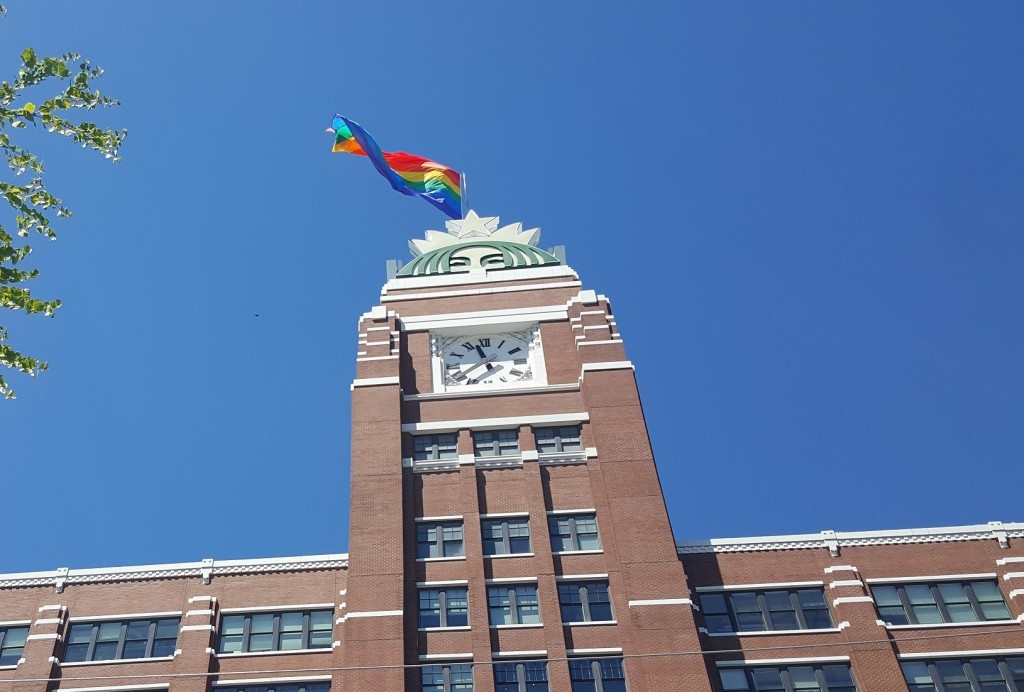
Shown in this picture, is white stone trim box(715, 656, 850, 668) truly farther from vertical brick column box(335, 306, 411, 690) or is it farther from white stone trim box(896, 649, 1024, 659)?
vertical brick column box(335, 306, 411, 690)

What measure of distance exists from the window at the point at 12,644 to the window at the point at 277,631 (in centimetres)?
787

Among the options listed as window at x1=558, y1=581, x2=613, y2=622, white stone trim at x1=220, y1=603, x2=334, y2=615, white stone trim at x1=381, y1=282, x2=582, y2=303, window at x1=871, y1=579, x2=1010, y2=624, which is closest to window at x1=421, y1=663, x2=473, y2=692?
window at x1=558, y1=581, x2=613, y2=622

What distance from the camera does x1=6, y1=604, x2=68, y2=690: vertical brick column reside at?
41125mm

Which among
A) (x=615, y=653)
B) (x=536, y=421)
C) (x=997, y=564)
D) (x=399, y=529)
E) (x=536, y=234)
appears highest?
(x=536, y=234)

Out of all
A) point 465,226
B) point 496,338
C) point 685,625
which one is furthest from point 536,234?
point 685,625

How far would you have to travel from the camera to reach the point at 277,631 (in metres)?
42.7

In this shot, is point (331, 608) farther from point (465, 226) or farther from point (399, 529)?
point (465, 226)

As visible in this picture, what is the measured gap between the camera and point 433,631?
130ft

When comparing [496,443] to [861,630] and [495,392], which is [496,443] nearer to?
[495,392]

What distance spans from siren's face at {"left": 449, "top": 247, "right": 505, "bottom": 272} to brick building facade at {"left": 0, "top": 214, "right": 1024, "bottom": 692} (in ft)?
36.6

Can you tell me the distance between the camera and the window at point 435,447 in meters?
46.5

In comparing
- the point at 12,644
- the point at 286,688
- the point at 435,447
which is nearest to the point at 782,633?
the point at 435,447

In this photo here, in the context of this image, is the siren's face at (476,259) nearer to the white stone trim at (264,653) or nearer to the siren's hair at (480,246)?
the siren's hair at (480,246)

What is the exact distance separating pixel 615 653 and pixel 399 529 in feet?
31.4
